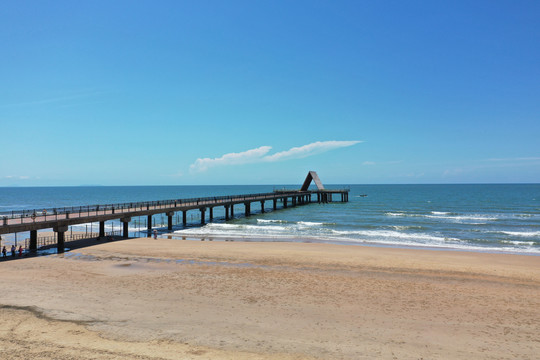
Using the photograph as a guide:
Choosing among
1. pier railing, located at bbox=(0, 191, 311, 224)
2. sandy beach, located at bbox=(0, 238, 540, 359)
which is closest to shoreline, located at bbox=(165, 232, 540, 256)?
pier railing, located at bbox=(0, 191, 311, 224)

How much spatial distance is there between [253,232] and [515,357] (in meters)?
31.2

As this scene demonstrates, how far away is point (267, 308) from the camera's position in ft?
44.9

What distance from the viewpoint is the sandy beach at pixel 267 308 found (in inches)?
399

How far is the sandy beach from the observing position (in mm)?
10125

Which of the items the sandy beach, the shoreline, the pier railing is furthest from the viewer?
the shoreline

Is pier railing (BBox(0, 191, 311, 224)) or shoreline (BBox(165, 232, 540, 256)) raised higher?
pier railing (BBox(0, 191, 311, 224))

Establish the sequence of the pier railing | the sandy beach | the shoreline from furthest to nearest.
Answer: the shoreline, the pier railing, the sandy beach

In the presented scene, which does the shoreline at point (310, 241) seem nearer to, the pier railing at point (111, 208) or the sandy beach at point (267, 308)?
the pier railing at point (111, 208)

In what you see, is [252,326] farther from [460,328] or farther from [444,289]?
[444,289]

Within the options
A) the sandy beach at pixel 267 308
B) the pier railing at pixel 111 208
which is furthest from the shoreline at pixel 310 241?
the sandy beach at pixel 267 308

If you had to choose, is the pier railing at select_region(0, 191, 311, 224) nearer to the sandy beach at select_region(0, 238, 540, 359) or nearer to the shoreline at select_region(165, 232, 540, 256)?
the shoreline at select_region(165, 232, 540, 256)

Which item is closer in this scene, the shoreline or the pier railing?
the pier railing

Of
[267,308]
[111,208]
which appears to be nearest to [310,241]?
[267,308]

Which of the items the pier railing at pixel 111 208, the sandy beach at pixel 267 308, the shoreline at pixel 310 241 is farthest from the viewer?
the shoreline at pixel 310 241
